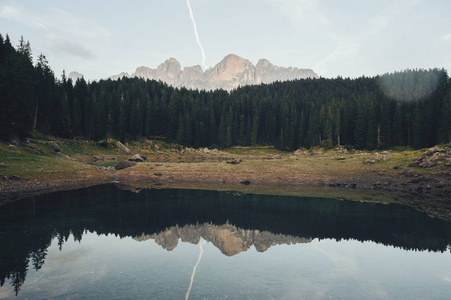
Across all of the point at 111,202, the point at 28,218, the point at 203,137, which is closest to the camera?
the point at 28,218

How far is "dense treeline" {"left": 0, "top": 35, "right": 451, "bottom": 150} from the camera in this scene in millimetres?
76125

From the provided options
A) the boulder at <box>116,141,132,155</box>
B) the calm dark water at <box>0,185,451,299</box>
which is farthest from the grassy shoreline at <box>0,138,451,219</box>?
the boulder at <box>116,141,132,155</box>

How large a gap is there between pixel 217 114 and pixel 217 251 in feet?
488

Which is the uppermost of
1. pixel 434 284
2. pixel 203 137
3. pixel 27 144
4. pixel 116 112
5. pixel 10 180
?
pixel 116 112

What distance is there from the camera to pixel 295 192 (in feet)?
167

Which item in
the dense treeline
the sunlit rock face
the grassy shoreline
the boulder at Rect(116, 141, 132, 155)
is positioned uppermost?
the dense treeline

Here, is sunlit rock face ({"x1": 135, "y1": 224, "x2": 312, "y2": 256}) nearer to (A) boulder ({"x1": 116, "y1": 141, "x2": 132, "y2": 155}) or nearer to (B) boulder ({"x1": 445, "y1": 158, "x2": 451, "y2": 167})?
(B) boulder ({"x1": 445, "y1": 158, "x2": 451, "y2": 167})

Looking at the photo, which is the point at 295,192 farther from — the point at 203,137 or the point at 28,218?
the point at 203,137

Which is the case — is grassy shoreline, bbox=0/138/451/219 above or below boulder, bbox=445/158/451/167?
below

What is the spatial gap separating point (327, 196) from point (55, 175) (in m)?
51.0

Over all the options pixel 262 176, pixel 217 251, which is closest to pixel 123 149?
pixel 262 176

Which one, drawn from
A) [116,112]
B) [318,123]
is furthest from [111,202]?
[318,123]

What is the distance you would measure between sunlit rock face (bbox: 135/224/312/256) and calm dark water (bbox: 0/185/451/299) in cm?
10

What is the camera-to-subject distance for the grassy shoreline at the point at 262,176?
44.8 m
